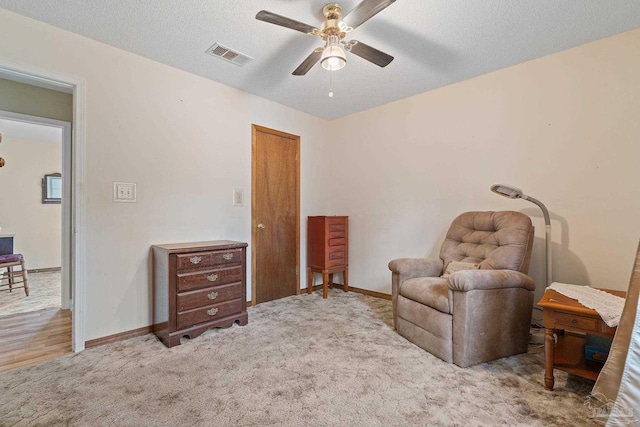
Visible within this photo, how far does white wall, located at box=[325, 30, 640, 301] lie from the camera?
222cm

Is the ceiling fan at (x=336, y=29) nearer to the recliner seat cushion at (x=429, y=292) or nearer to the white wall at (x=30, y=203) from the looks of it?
the recliner seat cushion at (x=429, y=292)

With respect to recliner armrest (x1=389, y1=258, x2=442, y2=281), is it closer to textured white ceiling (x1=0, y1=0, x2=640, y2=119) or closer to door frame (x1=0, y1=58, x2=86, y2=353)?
textured white ceiling (x1=0, y1=0, x2=640, y2=119)

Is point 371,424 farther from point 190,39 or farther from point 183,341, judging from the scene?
point 190,39

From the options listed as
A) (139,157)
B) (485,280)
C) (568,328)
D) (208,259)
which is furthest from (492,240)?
(139,157)

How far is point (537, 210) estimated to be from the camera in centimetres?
258

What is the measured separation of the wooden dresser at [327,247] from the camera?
365 centimetres

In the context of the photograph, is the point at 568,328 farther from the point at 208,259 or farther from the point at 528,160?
the point at 208,259

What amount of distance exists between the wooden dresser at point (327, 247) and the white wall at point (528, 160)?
0.80 feet

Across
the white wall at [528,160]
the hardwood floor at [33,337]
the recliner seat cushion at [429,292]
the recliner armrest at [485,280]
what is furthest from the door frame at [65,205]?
the recliner armrest at [485,280]

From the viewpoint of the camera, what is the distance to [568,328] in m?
1.58

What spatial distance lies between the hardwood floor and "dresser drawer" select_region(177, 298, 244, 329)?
33.1 inches

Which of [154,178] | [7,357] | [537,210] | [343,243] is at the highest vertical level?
[154,178]

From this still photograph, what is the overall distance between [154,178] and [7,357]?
165cm

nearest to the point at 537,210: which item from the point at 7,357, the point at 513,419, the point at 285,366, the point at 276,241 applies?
the point at 513,419
